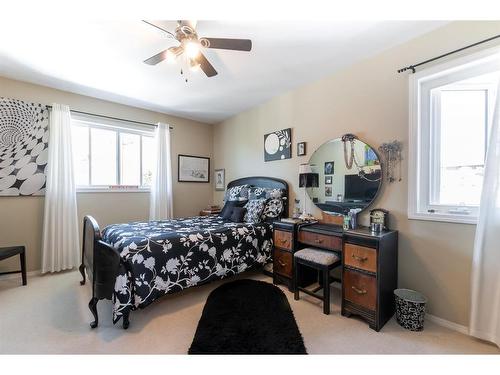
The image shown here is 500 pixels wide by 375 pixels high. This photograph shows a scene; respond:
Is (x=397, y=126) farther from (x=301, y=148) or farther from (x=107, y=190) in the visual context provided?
(x=107, y=190)

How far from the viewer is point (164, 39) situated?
80.1 inches

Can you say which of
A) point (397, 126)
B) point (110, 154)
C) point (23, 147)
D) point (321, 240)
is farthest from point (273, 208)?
point (23, 147)

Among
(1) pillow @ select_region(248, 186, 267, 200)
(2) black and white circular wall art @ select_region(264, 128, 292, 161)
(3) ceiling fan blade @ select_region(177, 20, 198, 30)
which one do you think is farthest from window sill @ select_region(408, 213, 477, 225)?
(3) ceiling fan blade @ select_region(177, 20, 198, 30)

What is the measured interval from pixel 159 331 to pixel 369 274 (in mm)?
1817

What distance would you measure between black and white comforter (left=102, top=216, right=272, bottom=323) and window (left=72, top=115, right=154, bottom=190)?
1.39 m

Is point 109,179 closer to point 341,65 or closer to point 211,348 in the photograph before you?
point 211,348

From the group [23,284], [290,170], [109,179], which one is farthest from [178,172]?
[23,284]

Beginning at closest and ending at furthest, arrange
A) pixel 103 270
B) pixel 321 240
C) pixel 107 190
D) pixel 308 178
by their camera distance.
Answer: pixel 103 270, pixel 321 240, pixel 308 178, pixel 107 190

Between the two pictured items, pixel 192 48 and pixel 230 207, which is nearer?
pixel 192 48

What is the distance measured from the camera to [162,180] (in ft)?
12.8

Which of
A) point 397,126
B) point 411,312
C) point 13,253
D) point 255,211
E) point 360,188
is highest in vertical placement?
point 397,126

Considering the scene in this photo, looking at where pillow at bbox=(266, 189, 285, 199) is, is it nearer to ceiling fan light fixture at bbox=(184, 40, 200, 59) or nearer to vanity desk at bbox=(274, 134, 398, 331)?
vanity desk at bbox=(274, 134, 398, 331)

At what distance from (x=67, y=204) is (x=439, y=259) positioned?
4.38 m

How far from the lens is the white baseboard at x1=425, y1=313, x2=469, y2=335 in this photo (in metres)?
1.78
